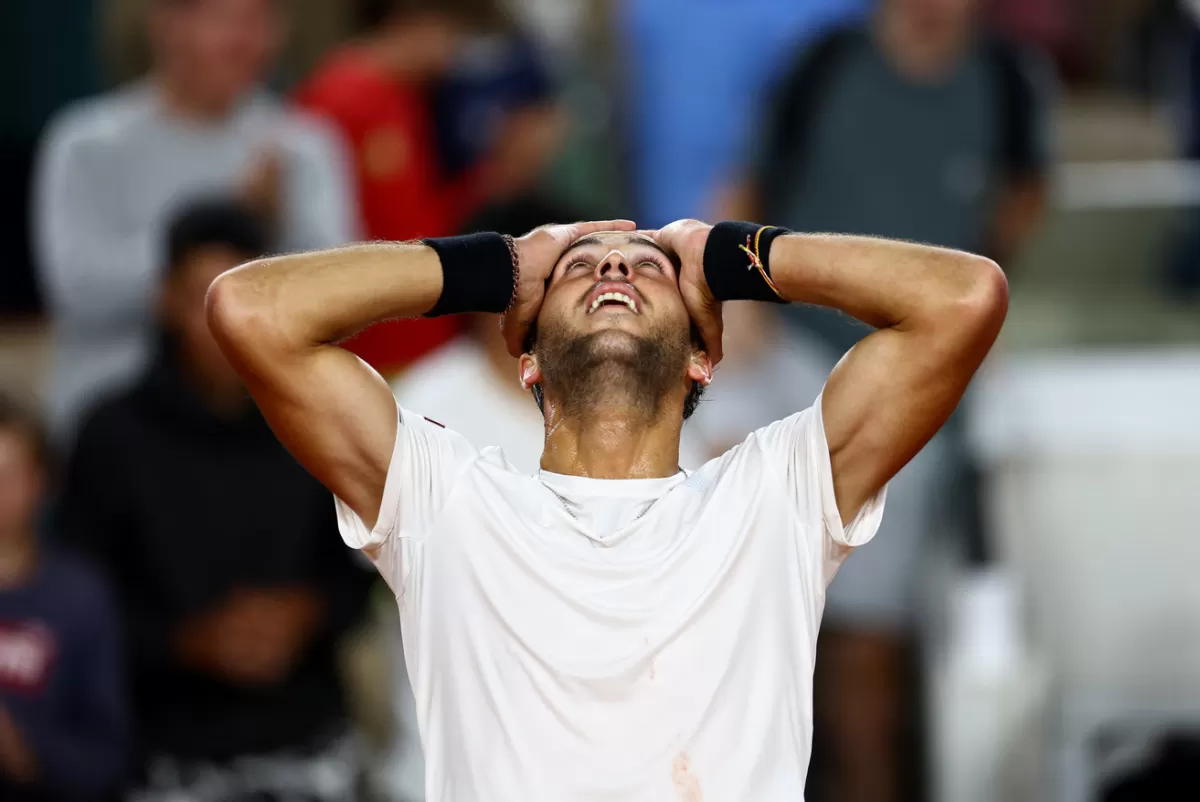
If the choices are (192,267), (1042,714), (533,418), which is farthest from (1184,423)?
(192,267)

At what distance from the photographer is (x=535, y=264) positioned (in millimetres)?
3432

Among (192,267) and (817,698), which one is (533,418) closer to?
(192,267)

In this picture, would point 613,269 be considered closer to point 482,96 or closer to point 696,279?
point 696,279

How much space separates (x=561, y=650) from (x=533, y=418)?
6.06 ft

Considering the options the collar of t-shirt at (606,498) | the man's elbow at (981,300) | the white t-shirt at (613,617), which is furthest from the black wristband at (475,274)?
the man's elbow at (981,300)

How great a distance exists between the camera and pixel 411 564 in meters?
3.28

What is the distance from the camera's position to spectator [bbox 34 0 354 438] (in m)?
5.73

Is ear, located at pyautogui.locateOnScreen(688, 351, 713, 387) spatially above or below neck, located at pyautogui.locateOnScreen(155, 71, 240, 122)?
above

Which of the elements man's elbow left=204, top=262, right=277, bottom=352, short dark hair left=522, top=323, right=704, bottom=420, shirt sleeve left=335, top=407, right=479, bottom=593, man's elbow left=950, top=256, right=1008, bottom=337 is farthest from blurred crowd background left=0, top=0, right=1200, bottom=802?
man's elbow left=950, top=256, right=1008, bottom=337

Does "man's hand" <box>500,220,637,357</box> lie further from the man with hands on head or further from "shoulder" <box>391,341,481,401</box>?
"shoulder" <box>391,341,481,401</box>

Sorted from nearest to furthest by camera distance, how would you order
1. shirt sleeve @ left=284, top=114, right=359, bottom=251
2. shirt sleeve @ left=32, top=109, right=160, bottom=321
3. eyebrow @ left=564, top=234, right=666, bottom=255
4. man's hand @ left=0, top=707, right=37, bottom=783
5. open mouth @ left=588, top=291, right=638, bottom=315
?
open mouth @ left=588, top=291, right=638, bottom=315 → eyebrow @ left=564, top=234, right=666, bottom=255 → man's hand @ left=0, top=707, right=37, bottom=783 → shirt sleeve @ left=32, top=109, right=160, bottom=321 → shirt sleeve @ left=284, top=114, right=359, bottom=251

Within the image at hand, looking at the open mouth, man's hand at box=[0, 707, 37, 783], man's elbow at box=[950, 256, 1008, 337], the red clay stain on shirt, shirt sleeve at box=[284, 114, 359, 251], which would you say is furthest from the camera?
shirt sleeve at box=[284, 114, 359, 251]

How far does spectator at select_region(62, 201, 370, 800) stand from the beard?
1896 millimetres

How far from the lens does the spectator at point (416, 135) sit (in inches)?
246
